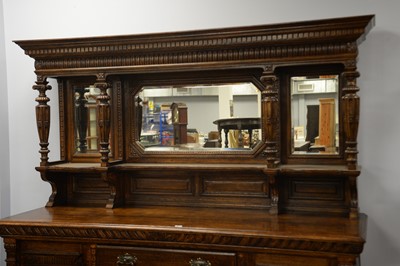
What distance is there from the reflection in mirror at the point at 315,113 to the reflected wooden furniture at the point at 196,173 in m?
0.03

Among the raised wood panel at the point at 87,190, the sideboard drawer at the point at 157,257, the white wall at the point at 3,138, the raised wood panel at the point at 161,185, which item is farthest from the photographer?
the white wall at the point at 3,138

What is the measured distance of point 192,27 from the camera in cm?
241

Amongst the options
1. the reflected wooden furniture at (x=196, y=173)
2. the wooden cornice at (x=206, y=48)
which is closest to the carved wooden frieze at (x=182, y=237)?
the reflected wooden furniture at (x=196, y=173)

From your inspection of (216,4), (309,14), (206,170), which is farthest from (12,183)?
(309,14)

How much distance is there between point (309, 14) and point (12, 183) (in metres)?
2.15

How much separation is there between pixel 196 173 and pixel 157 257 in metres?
0.56

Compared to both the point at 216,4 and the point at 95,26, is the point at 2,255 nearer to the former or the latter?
the point at 95,26

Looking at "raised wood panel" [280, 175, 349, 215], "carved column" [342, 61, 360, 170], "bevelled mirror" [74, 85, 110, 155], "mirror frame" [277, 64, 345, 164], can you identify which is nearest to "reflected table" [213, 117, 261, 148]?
"mirror frame" [277, 64, 345, 164]

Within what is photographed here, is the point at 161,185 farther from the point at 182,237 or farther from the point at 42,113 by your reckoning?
the point at 42,113

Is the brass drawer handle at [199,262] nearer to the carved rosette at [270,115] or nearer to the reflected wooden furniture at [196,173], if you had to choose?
the reflected wooden furniture at [196,173]

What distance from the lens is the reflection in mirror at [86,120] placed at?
2.49 m

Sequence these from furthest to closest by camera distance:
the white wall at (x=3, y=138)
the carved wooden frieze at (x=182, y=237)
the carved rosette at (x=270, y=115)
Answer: the white wall at (x=3, y=138)
the carved rosette at (x=270, y=115)
the carved wooden frieze at (x=182, y=237)

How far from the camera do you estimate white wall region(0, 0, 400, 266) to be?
2.15 metres

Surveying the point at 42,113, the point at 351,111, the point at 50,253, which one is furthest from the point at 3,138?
the point at 351,111
